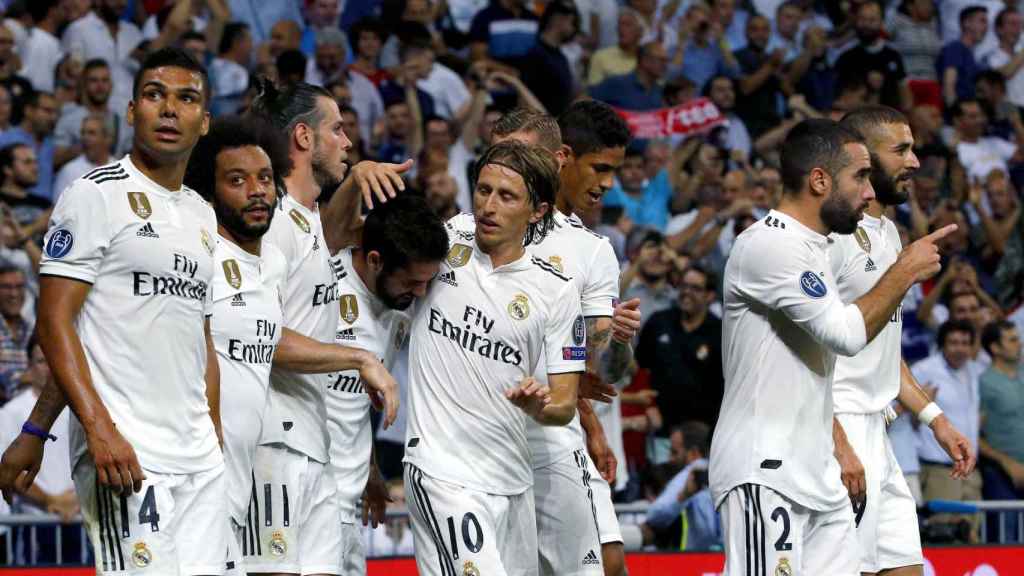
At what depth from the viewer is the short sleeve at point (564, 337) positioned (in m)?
6.67

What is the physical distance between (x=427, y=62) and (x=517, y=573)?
7.93 metres

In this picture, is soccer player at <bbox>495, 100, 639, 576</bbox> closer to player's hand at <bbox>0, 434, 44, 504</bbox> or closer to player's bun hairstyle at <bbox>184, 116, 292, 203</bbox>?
player's bun hairstyle at <bbox>184, 116, 292, 203</bbox>

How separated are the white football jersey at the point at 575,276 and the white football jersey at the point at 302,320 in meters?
0.95

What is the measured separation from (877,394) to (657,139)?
22.9 ft

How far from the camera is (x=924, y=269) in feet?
22.0

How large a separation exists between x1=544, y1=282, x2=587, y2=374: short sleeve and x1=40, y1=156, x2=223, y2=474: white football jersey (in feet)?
5.05

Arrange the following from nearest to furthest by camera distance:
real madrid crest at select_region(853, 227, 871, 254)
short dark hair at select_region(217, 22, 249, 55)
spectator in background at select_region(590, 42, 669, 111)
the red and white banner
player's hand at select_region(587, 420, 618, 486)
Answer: real madrid crest at select_region(853, 227, 871, 254) < player's hand at select_region(587, 420, 618, 486) < short dark hair at select_region(217, 22, 249, 55) < the red and white banner < spectator in background at select_region(590, 42, 669, 111)

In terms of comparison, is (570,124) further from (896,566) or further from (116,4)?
(116,4)

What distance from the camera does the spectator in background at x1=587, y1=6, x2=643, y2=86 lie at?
14844 mm

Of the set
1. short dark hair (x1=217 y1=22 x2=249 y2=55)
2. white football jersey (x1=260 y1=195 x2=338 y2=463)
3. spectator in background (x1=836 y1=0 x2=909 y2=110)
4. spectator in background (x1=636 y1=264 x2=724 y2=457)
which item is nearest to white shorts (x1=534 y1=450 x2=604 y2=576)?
white football jersey (x1=260 y1=195 x2=338 y2=463)

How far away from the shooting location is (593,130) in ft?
25.6

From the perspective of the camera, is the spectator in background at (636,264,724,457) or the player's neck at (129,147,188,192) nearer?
the player's neck at (129,147,188,192)

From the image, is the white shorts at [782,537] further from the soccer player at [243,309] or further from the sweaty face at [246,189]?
the sweaty face at [246,189]

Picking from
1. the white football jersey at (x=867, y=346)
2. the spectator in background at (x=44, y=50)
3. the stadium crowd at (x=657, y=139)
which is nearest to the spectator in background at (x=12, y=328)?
the stadium crowd at (x=657, y=139)
